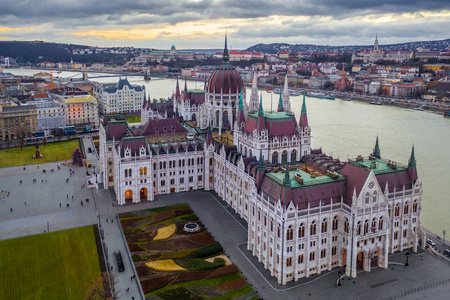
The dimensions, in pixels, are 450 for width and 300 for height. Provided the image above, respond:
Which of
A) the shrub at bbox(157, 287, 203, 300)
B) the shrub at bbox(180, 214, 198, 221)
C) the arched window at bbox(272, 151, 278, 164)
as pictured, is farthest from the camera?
the arched window at bbox(272, 151, 278, 164)

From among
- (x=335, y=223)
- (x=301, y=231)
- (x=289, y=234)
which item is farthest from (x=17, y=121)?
(x=335, y=223)

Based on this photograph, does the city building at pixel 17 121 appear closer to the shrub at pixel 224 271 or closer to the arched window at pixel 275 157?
the arched window at pixel 275 157

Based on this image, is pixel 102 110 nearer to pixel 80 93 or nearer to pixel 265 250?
pixel 80 93

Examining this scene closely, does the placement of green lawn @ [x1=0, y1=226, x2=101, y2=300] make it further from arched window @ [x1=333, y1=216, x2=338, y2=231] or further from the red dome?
the red dome

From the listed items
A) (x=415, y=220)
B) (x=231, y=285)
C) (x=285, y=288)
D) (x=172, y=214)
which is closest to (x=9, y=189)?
(x=172, y=214)

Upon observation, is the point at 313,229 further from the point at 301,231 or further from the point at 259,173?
the point at 259,173

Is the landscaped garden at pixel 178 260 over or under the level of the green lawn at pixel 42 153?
under

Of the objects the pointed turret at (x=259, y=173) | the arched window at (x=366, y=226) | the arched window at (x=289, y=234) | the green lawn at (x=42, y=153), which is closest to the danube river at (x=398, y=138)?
the arched window at (x=366, y=226)

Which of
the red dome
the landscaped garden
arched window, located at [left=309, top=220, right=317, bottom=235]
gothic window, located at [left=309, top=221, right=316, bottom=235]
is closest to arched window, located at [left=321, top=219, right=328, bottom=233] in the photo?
arched window, located at [left=309, top=220, right=317, bottom=235]
